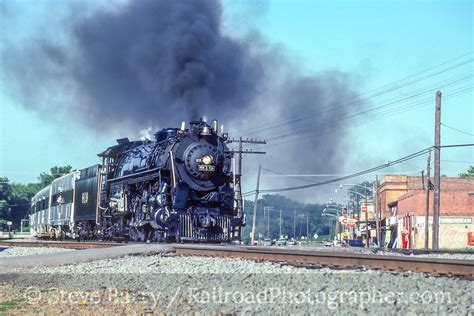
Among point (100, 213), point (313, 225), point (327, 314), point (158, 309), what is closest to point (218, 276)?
point (158, 309)

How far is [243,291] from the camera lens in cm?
788

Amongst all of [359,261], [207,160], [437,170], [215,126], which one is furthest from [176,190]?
[437,170]

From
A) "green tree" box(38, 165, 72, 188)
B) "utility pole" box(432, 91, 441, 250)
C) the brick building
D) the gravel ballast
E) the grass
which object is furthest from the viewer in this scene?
"green tree" box(38, 165, 72, 188)

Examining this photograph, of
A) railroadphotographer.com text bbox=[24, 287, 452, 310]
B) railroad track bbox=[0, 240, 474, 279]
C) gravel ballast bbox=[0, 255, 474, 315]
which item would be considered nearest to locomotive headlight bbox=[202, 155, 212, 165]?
railroad track bbox=[0, 240, 474, 279]

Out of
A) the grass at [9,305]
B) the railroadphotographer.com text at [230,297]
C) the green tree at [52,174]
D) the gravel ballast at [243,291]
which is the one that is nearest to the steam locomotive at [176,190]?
the gravel ballast at [243,291]

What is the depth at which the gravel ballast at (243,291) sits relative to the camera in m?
6.48

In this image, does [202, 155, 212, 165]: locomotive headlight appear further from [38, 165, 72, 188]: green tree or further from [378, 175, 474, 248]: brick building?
[38, 165, 72, 188]: green tree

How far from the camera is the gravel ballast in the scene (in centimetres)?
648

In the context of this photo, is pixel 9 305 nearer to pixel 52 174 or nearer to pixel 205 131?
pixel 205 131

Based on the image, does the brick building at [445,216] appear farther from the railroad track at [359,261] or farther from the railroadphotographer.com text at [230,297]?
the railroadphotographer.com text at [230,297]

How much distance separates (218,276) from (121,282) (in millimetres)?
1677

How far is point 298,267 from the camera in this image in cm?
1020

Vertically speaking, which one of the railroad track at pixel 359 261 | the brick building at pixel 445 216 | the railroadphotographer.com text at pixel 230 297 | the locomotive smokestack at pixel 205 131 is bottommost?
the railroadphotographer.com text at pixel 230 297

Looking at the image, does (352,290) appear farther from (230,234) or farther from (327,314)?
(230,234)
